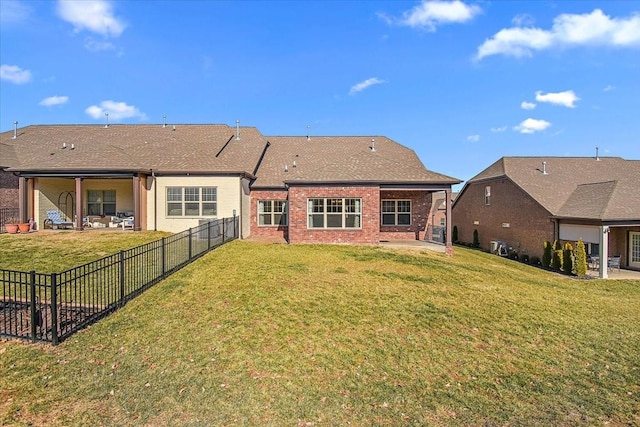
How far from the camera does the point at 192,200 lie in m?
19.2

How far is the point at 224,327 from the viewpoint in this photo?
7.36m

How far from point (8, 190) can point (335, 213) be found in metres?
19.1

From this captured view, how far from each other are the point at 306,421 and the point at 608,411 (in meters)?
4.33

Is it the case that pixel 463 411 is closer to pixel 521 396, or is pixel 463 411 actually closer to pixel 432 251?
pixel 521 396

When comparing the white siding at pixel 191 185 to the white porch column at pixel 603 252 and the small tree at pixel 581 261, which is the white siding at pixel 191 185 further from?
the white porch column at pixel 603 252

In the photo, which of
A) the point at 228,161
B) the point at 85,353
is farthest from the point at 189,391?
the point at 228,161

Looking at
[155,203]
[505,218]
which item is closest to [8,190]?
[155,203]

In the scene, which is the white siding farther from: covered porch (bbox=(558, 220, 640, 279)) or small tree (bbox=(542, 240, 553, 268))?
covered porch (bbox=(558, 220, 640, 279))

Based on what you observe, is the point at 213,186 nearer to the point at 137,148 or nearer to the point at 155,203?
the point at 155,203

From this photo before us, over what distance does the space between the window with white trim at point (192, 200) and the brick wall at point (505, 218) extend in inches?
804

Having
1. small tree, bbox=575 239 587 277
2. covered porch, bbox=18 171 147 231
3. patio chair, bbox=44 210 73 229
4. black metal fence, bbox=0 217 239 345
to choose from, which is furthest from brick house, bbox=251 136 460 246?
patio chair, bbox=44 210 73 229

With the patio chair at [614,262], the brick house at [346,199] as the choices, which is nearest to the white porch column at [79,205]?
the brick house at [346,199]

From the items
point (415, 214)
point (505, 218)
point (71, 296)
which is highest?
point (415, 214)

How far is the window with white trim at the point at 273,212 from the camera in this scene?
22.1 metres
